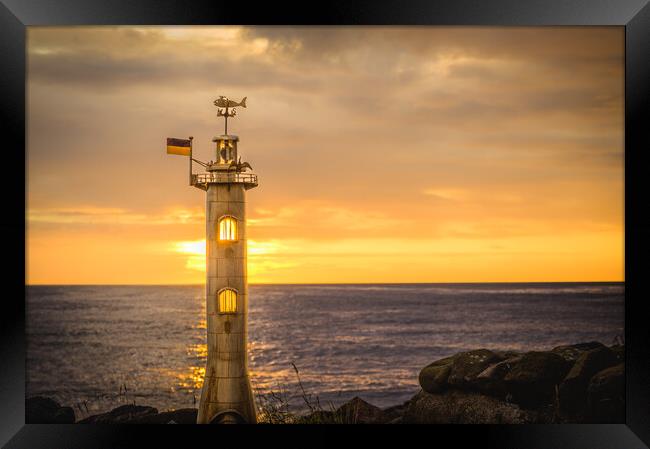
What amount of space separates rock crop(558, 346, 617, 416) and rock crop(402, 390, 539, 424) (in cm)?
119

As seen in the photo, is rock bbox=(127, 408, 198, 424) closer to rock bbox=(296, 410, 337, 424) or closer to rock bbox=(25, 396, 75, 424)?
rock bbox=(25, 396, 75, 424)

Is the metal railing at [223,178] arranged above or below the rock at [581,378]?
above

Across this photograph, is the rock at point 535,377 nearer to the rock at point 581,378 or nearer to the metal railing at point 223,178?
the rock at point 581,378

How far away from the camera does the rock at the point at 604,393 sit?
21.9 metres

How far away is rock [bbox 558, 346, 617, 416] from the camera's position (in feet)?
74.2

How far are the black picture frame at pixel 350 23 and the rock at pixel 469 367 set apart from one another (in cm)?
987

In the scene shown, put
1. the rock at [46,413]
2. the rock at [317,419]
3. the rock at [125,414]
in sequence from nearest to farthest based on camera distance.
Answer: the rock at [317,419] → the rock at [46,413] → the rock at [125,414]

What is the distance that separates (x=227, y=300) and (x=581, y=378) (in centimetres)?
1116

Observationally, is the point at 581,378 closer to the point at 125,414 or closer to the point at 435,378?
the point at 435,378

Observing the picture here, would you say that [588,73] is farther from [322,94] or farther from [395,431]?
[395,431]

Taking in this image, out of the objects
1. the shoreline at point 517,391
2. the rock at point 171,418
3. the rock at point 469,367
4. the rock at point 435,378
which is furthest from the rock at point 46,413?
the rock at point 469,367

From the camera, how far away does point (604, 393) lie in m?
Result: 22.2

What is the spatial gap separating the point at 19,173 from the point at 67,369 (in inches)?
1911

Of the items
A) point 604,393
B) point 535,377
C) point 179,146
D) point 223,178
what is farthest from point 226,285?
point 604,393
